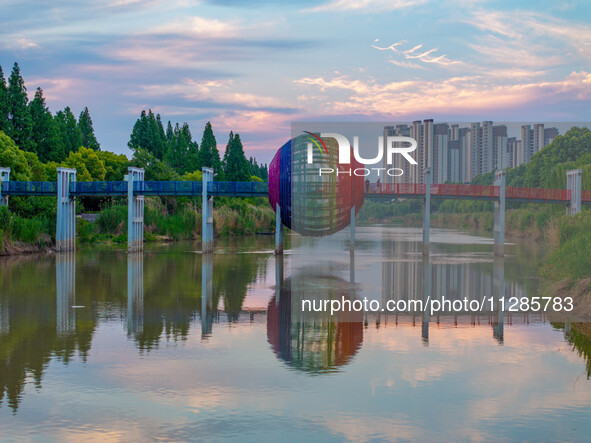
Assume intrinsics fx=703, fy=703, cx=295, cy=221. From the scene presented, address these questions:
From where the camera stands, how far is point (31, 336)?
20.2 meters

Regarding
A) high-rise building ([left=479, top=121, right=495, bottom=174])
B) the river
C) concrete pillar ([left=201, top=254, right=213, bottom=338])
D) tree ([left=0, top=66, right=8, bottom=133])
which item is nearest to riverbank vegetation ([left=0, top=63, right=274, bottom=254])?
tree ([left=0, top=66, right=8, bottom=133])

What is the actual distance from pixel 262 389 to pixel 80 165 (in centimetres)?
7069

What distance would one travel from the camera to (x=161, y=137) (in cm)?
11362

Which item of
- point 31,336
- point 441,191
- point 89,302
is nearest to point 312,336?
point 31,336

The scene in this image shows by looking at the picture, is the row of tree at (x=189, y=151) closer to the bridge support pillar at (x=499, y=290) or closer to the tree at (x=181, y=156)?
the tree at (x=181, y=156)

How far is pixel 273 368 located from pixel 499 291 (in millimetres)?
18298

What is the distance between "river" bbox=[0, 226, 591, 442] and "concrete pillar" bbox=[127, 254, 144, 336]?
0.44ft

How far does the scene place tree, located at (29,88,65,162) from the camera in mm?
83750

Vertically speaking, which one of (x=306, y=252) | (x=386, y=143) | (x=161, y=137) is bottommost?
(x=306, y=252)

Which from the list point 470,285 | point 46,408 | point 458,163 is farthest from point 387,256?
point 458,163

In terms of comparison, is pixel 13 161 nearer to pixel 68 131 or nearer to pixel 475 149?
pixel 68 131

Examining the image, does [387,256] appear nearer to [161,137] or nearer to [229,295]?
[229,295]

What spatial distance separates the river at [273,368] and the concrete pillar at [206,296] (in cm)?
9

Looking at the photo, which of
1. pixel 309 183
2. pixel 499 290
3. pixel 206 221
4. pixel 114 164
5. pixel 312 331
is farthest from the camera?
pixel 114 164
